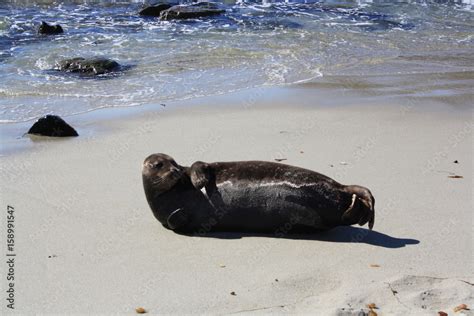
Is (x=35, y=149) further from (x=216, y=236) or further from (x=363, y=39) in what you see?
(x=363, y=39)

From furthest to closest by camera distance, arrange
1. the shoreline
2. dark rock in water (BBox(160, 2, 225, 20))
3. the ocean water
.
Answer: dark rock in water (BBox(160, 2, 225, 20))
the ocean water
the shoreline

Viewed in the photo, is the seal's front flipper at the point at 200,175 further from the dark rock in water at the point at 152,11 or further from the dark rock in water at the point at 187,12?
the dark rock in water at the point at 152,11

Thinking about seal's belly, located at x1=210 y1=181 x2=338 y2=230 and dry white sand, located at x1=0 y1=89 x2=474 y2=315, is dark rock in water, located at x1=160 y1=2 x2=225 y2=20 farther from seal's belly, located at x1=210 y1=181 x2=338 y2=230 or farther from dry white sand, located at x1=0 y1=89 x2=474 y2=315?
seal's belly, located at x1=210 y1=181 x2=338 y2=230

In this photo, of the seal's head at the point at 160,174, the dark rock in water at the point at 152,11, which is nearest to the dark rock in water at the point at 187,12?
the dark rock in water at the point at 152,11

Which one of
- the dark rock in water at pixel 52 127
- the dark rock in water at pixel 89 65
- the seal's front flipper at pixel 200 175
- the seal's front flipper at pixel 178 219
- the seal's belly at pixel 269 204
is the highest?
the seal's front flipper at pixel 200 175

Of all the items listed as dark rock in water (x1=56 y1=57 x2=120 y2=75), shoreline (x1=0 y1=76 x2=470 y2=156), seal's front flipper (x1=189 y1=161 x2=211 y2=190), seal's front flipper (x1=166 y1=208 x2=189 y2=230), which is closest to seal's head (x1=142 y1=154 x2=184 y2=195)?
seal's front flipper (x1=189 y1=161 x2=211 y2=190)

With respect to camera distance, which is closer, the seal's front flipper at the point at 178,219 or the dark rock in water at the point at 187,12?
the seal's front flipper at the point at 178,219

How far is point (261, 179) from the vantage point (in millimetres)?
5418

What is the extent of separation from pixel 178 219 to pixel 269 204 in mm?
714

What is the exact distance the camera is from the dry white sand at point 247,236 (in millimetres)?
4312

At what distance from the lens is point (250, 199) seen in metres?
5.38

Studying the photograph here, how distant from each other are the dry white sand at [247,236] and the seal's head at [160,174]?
0.32 meters

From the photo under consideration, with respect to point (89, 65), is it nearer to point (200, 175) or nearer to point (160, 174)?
point (160, 174)

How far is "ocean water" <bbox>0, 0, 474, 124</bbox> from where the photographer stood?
11.1 metres
